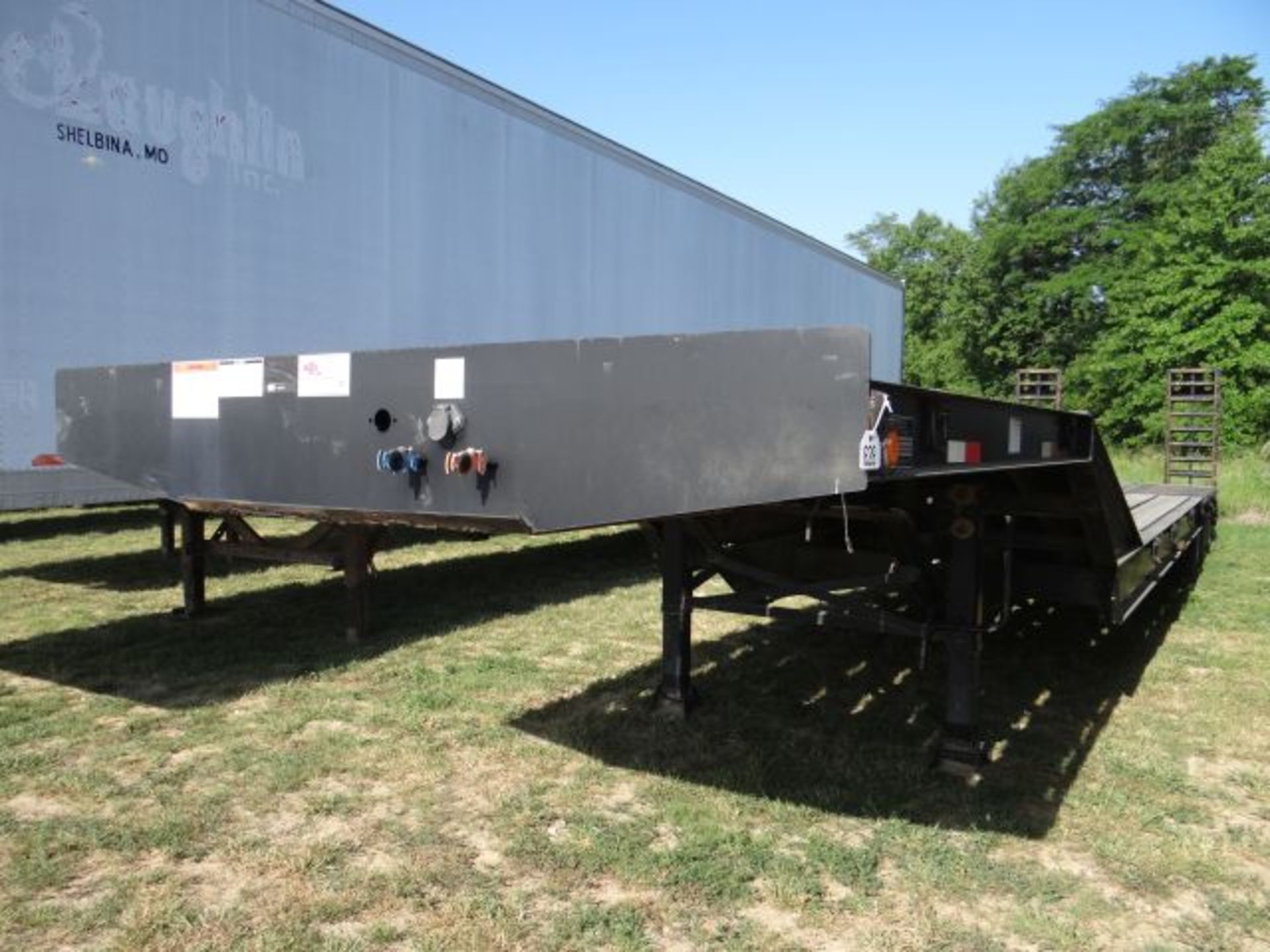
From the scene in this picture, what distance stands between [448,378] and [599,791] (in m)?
1.35

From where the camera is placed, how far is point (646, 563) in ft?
25.3

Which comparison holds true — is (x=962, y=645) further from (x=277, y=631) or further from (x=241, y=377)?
(x=277, y=631)

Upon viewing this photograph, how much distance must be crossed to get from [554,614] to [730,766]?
2.52 metres

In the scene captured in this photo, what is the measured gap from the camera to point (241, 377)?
9.81 feet

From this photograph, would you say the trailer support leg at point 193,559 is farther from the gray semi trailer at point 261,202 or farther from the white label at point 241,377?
the white label at point 241,377

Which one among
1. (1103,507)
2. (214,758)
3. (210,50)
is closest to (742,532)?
(1103,507)

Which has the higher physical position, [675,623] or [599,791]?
[675,623]

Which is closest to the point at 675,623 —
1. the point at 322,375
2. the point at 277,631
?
the point at 322,375

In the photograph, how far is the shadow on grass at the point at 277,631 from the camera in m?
4.14

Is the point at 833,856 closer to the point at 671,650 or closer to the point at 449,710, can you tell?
the point at 671,650

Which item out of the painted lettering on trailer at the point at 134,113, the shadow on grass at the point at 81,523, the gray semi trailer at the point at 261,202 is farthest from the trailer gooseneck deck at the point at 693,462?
the shadow on grass at the point at 81,523

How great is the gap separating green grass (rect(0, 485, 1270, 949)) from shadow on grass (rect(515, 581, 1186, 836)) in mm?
16

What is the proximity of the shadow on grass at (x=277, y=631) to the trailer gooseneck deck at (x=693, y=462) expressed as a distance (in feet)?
2.84

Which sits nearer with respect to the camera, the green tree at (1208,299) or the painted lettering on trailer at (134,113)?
the painted lettering on trailer at (134,113)
